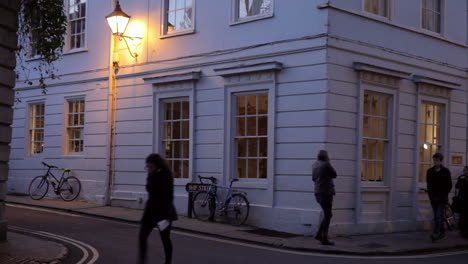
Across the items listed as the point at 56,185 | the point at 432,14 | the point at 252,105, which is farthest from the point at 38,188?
the point at 432,14

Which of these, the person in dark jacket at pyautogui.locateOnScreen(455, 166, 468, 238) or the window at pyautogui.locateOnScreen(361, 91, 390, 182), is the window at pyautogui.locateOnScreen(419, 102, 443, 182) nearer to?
the window at pyautogui.locateOnScreen(361, 91, 390, 182)

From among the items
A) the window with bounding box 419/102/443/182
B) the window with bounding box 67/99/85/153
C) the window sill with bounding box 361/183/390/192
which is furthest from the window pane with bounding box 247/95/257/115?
the window with bounding box 67/99/85/153

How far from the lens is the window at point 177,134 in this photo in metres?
17.0

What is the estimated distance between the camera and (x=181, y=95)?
17.0 meters

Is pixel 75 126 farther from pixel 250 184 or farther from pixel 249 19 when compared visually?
pixel 249 19

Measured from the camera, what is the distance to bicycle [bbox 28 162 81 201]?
19.3 meters

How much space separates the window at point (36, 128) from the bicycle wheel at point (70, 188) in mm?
2339

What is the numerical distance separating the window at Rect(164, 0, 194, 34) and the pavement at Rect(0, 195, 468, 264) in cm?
524

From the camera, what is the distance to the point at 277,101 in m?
14.7

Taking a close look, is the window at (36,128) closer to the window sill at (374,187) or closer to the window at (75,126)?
the window at (75,126)

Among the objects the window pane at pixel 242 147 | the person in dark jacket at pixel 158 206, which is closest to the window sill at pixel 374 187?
the window pane at pixel 242 147

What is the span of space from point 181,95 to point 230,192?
132 inches

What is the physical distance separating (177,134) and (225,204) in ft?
→ 9.97

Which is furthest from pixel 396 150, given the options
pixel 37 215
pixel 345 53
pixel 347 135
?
pixel 37 215
